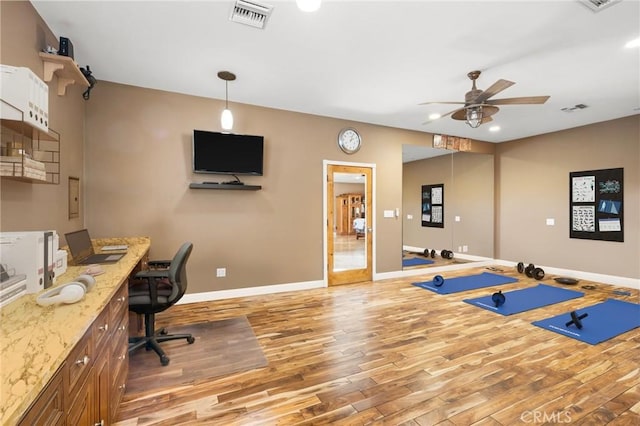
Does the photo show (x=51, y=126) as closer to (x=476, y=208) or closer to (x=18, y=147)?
(x=18, y=147)

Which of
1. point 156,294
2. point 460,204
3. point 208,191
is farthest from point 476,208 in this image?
point 156,294

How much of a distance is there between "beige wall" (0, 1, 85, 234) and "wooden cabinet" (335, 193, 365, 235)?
355 centimetres

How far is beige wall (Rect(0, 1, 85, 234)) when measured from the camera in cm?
192

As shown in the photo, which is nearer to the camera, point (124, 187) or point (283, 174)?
point (124, 187)

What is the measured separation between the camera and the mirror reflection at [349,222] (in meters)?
5.14

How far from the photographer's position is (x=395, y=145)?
5605mm

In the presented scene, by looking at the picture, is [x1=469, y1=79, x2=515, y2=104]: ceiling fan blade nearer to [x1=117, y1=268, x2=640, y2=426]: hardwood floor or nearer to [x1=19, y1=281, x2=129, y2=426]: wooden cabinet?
[x1=117, y1=268, x2=640, y2=426]: hardwood floor

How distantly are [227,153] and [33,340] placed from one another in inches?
132

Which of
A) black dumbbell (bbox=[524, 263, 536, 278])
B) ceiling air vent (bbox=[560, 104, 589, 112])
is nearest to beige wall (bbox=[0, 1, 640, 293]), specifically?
black dumbbell (bbox=[524, 263, 536, 278])

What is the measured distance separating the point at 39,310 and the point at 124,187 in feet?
9.16

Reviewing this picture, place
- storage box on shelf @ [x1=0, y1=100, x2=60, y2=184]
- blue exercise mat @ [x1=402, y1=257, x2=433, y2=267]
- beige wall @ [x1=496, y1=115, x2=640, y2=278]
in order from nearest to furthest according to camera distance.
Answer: storage box on shelf @ [x1=0, y1=100, x2=60, y2=184]
beige wall @ [x1=496, y1=115, x2=640, y2=278]
blue exercise mat @ [x1=402, y1=257, x2=433, y2=267]

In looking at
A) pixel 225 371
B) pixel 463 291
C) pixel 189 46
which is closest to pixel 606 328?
pixel 463 291

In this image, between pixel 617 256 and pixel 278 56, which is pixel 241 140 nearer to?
pixel 278 56

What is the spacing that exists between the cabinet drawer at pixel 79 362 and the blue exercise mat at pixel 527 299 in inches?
163
